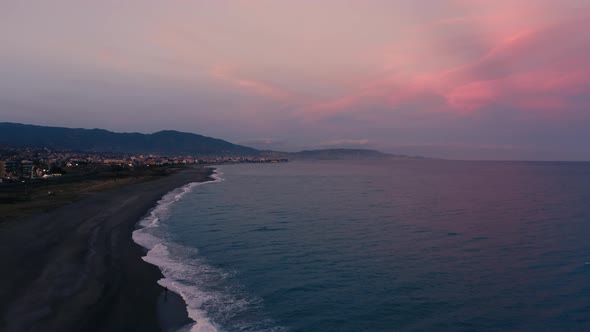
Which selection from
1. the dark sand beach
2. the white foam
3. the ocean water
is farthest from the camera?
the ocean water

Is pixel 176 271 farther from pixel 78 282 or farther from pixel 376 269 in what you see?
pixel 376 269

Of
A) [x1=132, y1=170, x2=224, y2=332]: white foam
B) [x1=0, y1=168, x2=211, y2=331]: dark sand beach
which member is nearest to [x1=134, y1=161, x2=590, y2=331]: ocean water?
[x1=132, y1=170, x2=224, y2=332]: white foam

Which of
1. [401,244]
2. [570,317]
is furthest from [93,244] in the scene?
[570,317]

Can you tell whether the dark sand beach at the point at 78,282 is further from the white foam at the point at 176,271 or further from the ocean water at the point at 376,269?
the ocean water at the point at 376,269

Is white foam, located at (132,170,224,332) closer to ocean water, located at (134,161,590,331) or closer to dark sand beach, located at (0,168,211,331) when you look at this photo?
ocean water, located at (134,161,590,331)

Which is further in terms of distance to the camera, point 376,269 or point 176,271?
point 376,269

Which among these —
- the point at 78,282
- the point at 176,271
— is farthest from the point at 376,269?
the point at 78,282

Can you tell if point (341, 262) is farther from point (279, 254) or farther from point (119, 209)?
point (119, 209)

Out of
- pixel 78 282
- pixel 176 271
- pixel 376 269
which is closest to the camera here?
pixel 78 282

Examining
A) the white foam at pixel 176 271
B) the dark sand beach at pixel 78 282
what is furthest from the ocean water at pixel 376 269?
the dark sand beach at pixel 78 282
